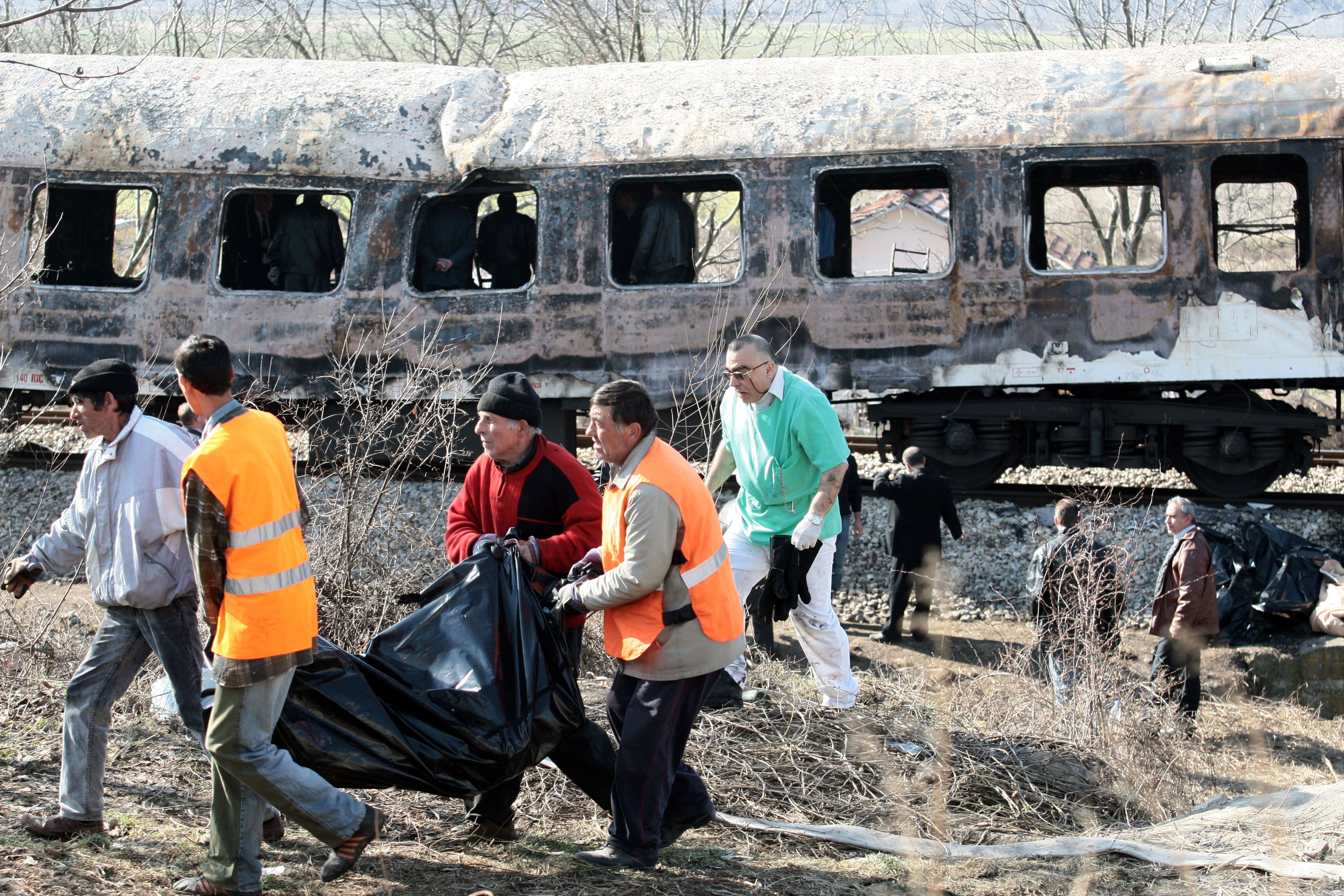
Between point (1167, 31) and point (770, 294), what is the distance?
13930mm

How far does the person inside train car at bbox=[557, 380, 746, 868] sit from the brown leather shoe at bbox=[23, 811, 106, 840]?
1.69 meters

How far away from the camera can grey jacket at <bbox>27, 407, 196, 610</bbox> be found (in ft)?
11.9

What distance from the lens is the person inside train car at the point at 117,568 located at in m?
3.64

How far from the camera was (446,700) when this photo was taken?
3.44 meters

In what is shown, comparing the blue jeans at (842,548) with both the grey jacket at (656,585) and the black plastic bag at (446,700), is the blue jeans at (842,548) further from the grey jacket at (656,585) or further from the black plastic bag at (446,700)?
the black plastic bag at (446,700)

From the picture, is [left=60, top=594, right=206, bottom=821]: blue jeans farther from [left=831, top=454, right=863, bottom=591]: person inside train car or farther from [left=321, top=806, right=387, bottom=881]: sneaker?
[left=831, top=454, right=863, bottom=591]: person inside train car

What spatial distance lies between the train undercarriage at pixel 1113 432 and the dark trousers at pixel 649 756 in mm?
5887

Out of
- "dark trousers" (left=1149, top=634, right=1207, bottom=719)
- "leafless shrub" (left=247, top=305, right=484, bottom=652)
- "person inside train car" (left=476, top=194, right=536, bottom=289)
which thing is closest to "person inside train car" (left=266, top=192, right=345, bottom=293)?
"leafless shrub" (left=247, top=305, right=484, bottom=652)

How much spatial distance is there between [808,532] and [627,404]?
1.70 m

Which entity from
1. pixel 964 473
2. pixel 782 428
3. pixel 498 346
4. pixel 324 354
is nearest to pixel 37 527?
pixel 324 354

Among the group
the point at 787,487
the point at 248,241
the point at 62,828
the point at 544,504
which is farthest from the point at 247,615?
the point at 248,241

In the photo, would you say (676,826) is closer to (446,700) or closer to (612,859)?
(612,859)

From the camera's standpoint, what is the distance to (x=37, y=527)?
9008 millimetres

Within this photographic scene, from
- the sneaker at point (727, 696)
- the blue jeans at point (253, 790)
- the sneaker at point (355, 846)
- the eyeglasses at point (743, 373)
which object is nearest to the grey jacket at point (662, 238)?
the eyeglasses at point (743, 373)
